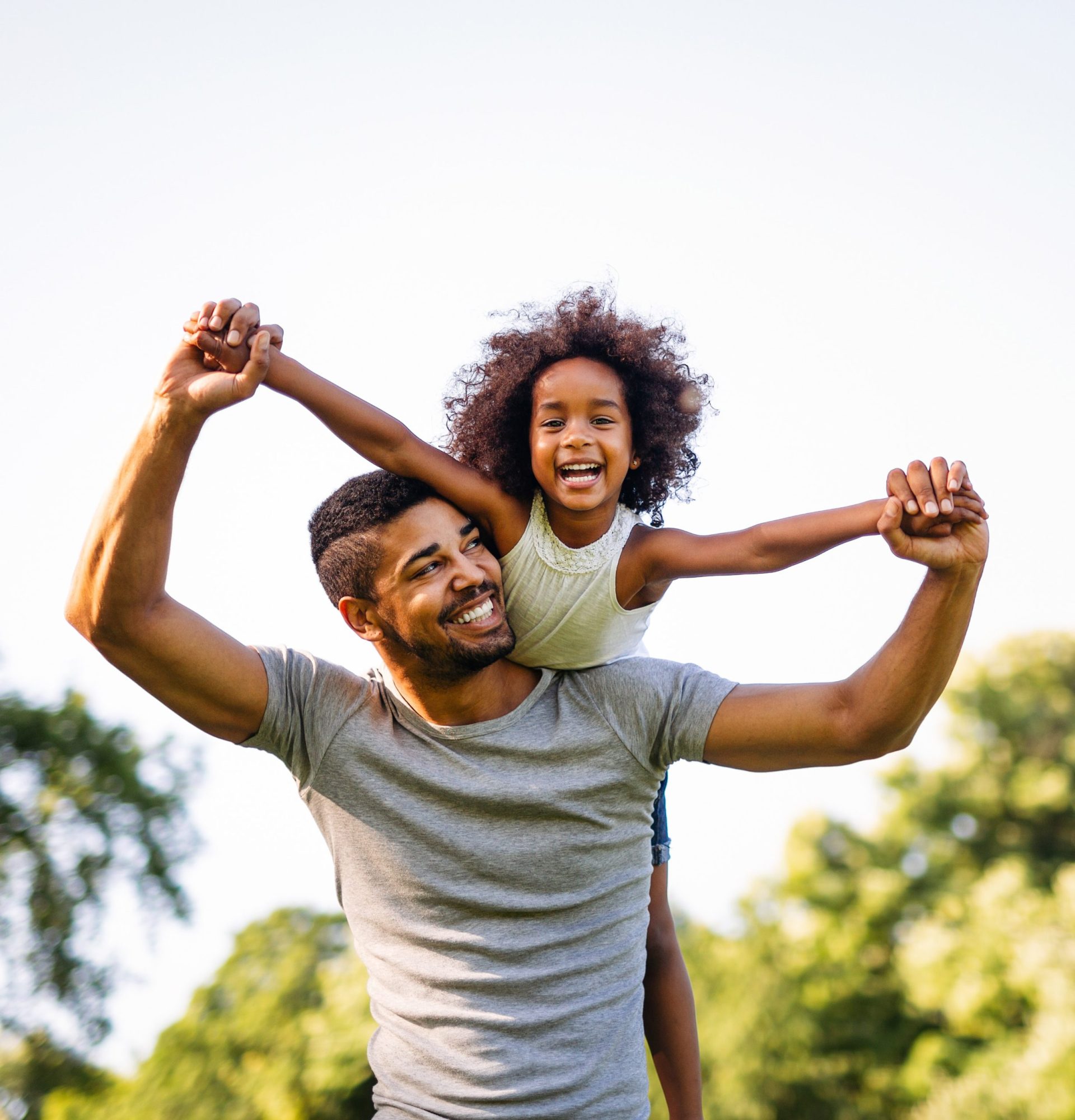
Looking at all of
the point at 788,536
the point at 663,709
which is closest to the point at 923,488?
the point at 788,536

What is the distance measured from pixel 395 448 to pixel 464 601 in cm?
41

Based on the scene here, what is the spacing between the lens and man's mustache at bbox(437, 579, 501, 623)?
293 cm

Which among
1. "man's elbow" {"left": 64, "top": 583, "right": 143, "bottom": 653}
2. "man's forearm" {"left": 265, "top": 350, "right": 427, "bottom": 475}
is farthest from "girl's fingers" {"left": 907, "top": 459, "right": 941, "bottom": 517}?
"man's elbow" {"left": 64, "top": 583, "right": 143, "bottom": 653}

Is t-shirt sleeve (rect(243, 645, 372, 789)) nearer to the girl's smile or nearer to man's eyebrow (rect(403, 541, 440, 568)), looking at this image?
man's eyebrow (rect(403, 541, 440, 568))

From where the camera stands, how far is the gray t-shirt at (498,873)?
9.24ft

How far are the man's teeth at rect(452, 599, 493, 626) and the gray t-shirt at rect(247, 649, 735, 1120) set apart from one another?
26cm

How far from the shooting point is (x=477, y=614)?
2959 millimetres

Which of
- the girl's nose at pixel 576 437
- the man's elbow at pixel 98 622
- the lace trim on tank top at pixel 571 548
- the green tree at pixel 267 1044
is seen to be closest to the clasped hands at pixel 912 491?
the man's elbow at pixel 98 622

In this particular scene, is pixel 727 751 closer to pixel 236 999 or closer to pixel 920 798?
pixel 236 999

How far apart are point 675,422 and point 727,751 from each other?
120cm

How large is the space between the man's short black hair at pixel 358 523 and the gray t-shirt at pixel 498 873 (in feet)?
0.79

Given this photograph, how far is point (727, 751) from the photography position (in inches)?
114

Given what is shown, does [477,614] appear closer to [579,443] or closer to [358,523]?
[358,523]

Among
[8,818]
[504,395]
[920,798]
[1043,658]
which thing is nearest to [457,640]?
[504,395]
